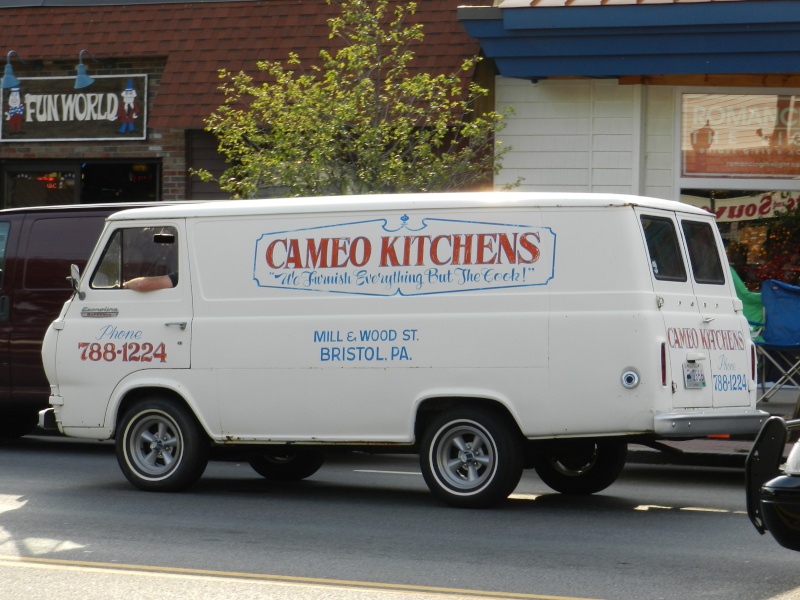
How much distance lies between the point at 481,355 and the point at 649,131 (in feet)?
27.3

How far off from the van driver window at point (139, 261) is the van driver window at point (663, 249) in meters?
3.50

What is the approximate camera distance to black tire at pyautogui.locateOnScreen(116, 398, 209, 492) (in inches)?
397

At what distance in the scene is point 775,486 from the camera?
5746 mm

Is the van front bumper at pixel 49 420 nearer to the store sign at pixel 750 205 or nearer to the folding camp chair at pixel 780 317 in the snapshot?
the folding camp chair at pixel 780 317

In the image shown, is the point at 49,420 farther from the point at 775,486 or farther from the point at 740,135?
the point at 740,135

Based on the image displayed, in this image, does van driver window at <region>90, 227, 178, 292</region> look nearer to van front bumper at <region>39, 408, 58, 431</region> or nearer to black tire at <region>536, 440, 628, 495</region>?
van front bumper at <region>39, 408, 58, 431</region>

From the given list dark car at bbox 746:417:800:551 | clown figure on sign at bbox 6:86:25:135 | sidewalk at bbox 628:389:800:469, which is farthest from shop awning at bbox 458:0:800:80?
dark car at bbox 746:417:800:551

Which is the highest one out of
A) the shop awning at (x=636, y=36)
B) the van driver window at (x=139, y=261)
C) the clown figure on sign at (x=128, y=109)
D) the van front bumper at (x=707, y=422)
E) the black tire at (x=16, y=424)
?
the shop awning at (x=636, y=36)

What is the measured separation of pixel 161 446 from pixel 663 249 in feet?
13.0

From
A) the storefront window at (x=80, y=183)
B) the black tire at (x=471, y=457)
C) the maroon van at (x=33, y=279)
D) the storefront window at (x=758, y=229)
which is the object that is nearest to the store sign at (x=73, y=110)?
the storefront window at (x=80, y=183)

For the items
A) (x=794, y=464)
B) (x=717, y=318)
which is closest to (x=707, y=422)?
(x=717, y=318)

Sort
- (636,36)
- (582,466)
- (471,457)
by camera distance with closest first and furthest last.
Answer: (471,457), (582,466), (636,36)

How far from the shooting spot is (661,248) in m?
9.27

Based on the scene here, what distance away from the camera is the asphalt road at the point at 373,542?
6.79 m
